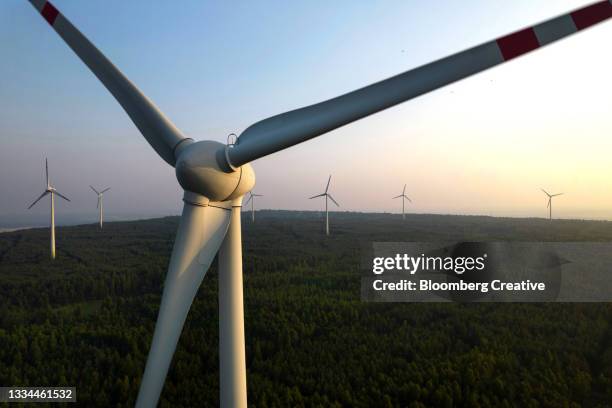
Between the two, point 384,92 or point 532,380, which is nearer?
point 384,92

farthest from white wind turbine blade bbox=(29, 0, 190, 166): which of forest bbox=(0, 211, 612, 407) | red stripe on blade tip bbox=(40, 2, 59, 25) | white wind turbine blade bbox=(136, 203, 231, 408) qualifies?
forest bbox=(0, 211, 612, 407)

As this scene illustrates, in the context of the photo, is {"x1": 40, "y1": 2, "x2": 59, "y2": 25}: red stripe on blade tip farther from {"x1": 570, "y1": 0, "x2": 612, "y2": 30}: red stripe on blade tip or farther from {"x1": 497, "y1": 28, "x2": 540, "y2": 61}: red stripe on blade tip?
{"x1": 570, "y1": 0, "x2": 612, "y2": 30}: red stripe on blade tip

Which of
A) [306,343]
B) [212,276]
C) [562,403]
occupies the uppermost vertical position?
[212,276]

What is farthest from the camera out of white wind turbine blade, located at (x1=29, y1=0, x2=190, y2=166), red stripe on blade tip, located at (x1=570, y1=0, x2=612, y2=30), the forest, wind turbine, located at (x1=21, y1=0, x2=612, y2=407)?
the forest

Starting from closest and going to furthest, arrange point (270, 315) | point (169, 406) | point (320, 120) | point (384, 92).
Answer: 1. point (384, 92)
2. point (320, 120)
3. point (169, 406)
4. point (270, 315)

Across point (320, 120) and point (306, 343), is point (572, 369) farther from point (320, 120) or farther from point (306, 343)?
point (320, 120)

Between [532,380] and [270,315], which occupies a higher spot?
[270,315]

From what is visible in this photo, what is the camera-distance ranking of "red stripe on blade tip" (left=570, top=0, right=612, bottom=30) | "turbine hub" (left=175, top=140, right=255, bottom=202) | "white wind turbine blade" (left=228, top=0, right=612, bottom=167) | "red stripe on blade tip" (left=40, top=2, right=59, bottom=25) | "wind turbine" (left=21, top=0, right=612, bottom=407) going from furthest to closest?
"red stripe on blade tip" (left=40, top=2, right=59, bottom=25) < "turbine hub" (left=175, top=140, right=255, bottom=202) < "wind turbine" (left=21, top=0, right=612, bottom=407) < "white wind turbine blade" (left=228, top=0, right=612, bottom=167) < "red stripe on blade tip" (left=570, top=0, right=612, bottom=30)

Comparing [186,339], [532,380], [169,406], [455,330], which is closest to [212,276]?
[186,339]

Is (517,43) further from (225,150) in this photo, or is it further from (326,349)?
(326,349)
